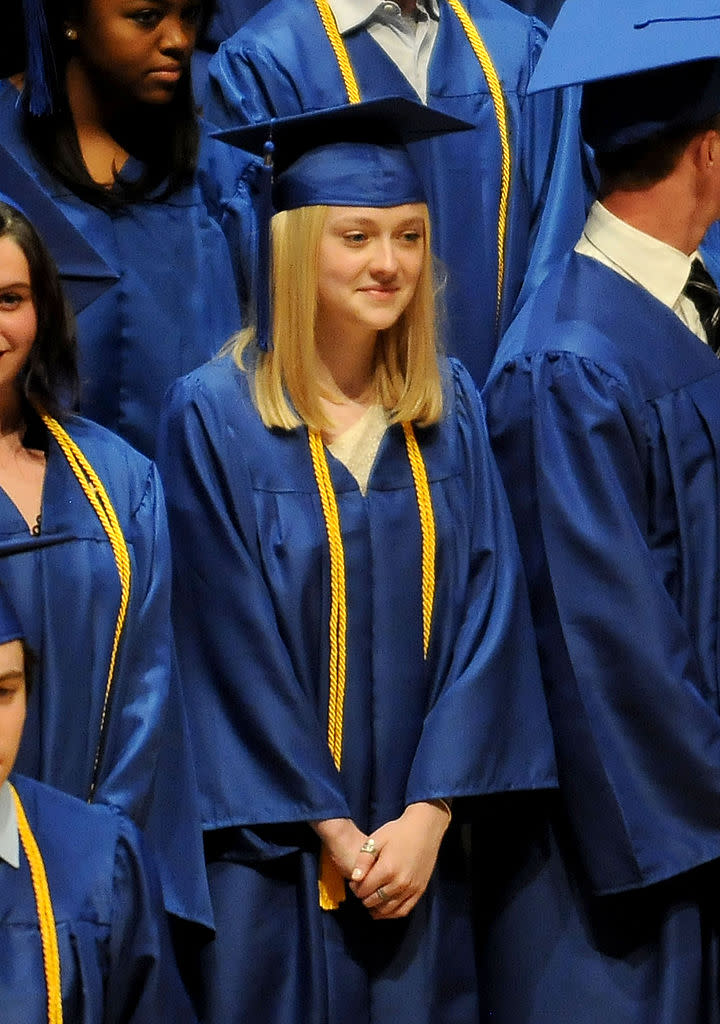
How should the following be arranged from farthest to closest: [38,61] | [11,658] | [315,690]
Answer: [38,61]
[315,690]
[11,658]

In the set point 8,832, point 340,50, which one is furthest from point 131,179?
point 8,832

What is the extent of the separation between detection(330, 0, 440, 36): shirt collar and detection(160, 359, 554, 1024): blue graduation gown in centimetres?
92

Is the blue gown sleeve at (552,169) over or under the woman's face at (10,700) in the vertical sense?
over

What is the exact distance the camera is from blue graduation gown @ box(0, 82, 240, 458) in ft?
12.6

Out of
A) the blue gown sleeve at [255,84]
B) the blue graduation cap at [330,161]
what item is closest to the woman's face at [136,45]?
the blue gown sleeve at [255,84]

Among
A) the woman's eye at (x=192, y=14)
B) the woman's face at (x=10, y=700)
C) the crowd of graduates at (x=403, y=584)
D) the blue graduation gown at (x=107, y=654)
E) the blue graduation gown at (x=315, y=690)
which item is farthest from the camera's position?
the woman's eye at (x=192, y=14)

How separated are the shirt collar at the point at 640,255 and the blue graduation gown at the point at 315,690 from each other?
467 mm

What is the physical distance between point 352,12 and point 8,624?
174 centimetres

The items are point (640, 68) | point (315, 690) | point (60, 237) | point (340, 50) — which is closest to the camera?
point (60, 237)

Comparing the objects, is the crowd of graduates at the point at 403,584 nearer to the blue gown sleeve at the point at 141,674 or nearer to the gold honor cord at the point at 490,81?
the blue gown sleeve at the point at 141,674

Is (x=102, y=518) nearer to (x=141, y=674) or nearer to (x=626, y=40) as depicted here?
(x=141, y=674)

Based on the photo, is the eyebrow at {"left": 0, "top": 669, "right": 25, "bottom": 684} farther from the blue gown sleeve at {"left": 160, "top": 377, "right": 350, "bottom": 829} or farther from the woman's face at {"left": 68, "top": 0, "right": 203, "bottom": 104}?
the woman's face at {"left": 68, "top": 0, "right": 203, "bottom": 104}

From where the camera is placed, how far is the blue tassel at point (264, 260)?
11.2ft

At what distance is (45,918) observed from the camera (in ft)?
9.13
